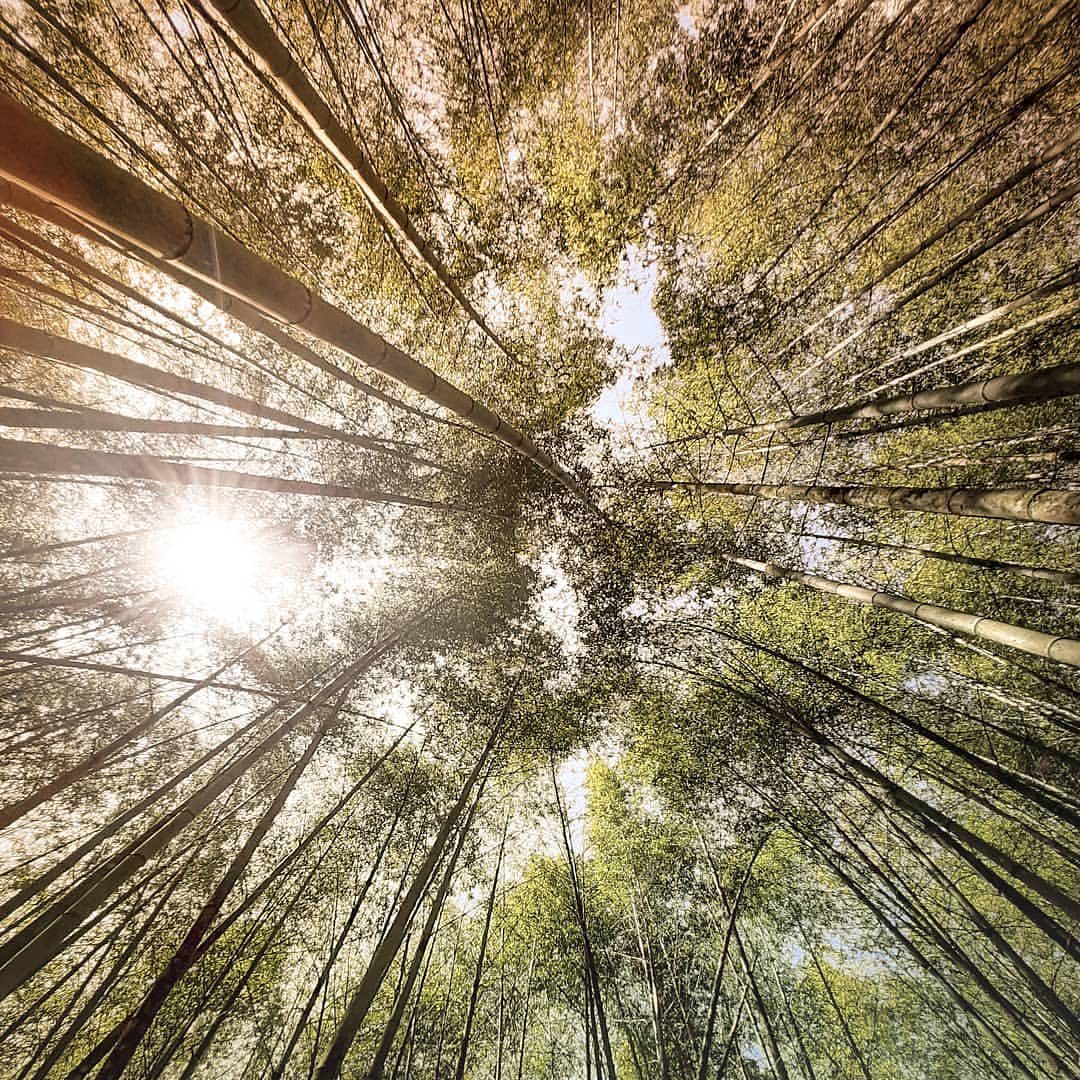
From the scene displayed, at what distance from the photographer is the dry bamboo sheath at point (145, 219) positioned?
884mm

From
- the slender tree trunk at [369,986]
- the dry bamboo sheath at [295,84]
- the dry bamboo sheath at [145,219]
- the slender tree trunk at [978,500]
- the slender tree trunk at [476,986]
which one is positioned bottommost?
the slender tree trunk at [476,986]

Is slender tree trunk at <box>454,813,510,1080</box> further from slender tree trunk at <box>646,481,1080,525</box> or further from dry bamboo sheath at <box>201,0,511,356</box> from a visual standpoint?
dry bamboo sheath at <box>201,0,511,356</box>

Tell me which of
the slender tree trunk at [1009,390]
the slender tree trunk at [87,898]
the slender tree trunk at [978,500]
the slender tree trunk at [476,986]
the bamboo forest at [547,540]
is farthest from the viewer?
the slender tree trunk at [476,986]

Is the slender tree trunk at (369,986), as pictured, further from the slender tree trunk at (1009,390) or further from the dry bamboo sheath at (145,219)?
the slender tree trunk at (1009,390)

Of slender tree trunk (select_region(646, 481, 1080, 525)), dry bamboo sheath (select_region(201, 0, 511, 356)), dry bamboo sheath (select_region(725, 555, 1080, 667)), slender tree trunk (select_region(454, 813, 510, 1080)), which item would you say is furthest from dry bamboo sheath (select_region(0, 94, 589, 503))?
slender tree trunk (select_region(454, 813, 510, 1080))

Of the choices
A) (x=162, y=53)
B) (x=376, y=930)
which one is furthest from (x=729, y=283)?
(x=376, y=930)

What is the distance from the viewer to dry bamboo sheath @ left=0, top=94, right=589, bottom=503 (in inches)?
34.8

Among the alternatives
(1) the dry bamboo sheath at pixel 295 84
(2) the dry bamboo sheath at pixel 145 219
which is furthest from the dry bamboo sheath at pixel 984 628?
(1) the dry bamboo sheath at pixel 295 84

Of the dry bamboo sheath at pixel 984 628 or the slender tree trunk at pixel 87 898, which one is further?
the slender tree trunk at pixel 87 898

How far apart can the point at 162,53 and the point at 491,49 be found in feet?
6.71

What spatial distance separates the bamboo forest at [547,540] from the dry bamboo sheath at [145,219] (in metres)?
0.03

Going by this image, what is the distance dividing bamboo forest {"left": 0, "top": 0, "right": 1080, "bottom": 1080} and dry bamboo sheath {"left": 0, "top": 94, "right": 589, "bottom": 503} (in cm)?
3

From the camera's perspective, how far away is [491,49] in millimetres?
3057

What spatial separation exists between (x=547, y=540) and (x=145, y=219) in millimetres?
4473
